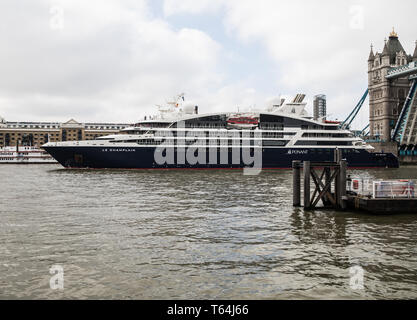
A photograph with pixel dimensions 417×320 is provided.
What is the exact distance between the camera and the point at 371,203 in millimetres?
18781

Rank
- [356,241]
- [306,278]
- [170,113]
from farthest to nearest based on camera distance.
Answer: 1. [170,113]
2. [356,241]
3. [306,278]

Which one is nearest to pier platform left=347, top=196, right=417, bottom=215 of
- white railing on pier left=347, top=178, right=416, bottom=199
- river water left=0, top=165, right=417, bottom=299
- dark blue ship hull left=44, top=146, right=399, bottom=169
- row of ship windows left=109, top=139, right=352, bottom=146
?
white railing on pier left=347, top=178, right=416, bottom=199

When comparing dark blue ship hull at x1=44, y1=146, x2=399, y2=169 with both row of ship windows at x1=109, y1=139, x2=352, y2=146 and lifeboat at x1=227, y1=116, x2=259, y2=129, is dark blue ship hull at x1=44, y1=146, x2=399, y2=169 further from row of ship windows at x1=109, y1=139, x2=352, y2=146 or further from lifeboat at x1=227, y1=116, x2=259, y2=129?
lifeboat at x1=227, y1=116, x2=259, y2=129

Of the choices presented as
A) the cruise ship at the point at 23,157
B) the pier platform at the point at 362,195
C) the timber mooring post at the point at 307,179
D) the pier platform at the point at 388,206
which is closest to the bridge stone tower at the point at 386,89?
the pier platform at the point at 362,195

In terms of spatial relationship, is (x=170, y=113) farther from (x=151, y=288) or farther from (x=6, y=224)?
(x=151, y=288)

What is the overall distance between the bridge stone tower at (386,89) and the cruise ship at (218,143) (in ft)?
164

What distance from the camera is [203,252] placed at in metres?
11.9

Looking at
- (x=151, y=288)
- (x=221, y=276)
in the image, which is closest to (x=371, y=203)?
(x=221, y=276)

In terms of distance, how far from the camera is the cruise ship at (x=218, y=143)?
6000 cm

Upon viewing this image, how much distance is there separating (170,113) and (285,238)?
57727 mm

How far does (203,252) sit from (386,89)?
12349 centimetres

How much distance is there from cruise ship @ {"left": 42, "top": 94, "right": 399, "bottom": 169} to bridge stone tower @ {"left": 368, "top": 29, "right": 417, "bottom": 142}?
49959 millimetres

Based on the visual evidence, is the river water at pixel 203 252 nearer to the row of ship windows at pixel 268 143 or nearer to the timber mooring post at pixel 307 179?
the timber mooring post at pixel 307 179
